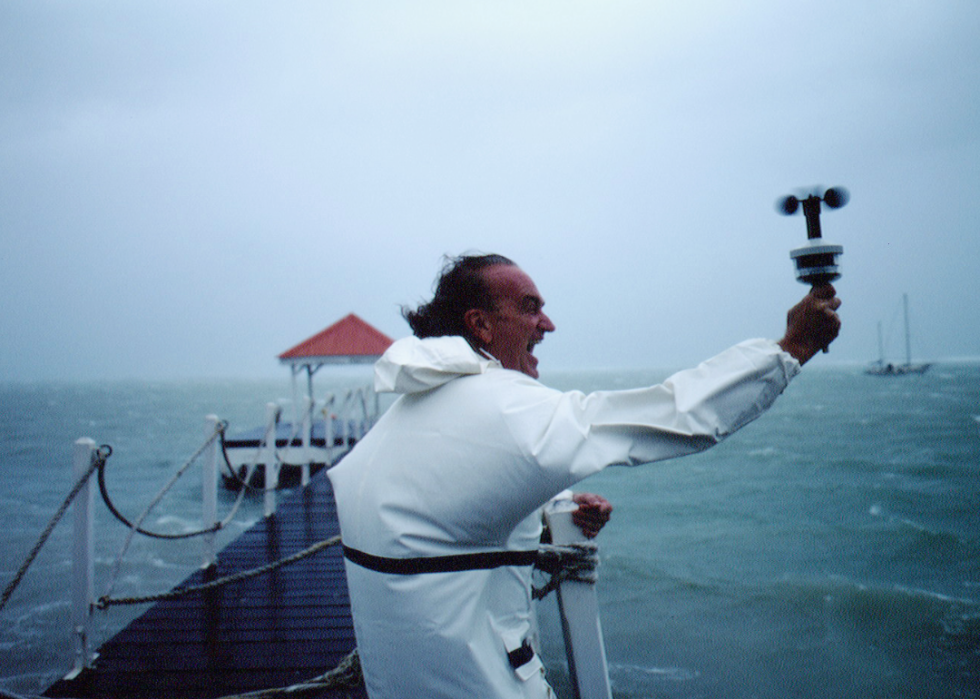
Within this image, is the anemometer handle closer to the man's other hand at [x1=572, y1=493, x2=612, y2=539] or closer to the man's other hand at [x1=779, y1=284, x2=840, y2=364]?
the man's other hand at [x1=779, y1=284, x2=840, y2=364]

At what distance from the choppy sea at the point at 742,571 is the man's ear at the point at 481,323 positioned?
120 inches

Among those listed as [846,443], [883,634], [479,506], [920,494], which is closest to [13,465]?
[883,634]

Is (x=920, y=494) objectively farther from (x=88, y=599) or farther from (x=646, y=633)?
(x=88, y=599)

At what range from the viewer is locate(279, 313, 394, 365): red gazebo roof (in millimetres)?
18300

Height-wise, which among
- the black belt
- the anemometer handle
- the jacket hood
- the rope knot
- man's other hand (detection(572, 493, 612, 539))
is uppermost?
the anemometer handle

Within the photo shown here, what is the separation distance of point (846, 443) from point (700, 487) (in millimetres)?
18582

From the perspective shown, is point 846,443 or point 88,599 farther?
point 846,443

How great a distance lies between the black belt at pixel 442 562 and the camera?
1.27m

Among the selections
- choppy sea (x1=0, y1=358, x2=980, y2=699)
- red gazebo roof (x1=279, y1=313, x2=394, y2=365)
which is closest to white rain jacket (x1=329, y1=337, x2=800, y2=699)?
choppy sea (x1=0, y1=358, x2=980, y2=699)

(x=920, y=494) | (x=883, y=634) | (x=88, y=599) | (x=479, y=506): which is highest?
(x=479, y=506)

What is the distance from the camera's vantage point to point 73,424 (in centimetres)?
6153

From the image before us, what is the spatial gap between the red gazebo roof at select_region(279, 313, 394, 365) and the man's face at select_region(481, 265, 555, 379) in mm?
16428

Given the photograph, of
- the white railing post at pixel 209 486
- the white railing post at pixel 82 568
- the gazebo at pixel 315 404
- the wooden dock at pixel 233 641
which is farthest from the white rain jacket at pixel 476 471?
the gazebo at pixel 315 404

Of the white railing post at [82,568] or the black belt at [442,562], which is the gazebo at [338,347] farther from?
the black belt at [442,562]
